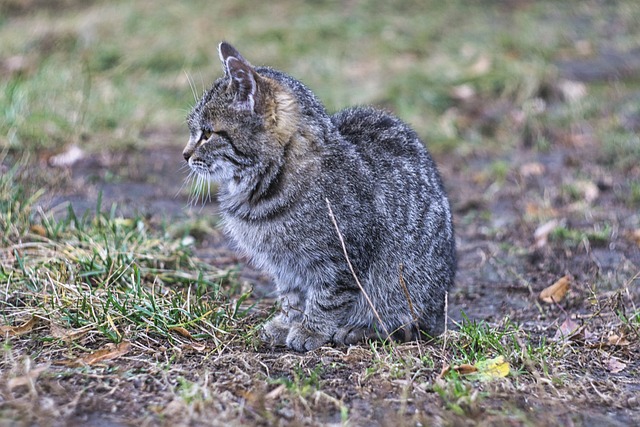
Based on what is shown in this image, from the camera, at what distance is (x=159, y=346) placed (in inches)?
127

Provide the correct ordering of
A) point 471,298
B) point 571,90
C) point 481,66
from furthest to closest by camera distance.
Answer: point 481,66 < point 571,90 < point 471,298

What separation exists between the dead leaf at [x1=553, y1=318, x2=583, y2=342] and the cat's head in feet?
4.97

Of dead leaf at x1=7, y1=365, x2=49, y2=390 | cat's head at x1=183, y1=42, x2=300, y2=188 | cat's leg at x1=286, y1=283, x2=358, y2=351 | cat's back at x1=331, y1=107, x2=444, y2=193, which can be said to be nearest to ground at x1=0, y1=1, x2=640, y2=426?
dead leaf at x1=7, y1=365, x2=49, y2=390

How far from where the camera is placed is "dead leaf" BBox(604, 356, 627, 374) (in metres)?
3.28

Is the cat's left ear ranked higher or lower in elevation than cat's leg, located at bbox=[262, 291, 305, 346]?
higher

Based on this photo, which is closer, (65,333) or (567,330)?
(65,333)

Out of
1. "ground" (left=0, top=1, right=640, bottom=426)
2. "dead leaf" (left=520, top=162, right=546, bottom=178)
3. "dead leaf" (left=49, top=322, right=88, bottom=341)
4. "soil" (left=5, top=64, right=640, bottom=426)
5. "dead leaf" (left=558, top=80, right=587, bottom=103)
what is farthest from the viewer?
Answer: "dead leaf" (left=558, top=80, right=587, bottom=103)

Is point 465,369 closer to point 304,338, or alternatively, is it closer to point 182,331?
point 304,338

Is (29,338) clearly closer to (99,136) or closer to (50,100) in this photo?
(99,136)

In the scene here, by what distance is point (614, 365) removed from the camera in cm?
331

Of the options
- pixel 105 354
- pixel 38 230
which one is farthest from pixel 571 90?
pixel 105 354

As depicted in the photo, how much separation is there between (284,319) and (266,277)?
96 centimetres

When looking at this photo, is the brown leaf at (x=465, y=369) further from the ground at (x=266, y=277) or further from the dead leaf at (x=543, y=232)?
the dead leaf at (x=543, y=232)

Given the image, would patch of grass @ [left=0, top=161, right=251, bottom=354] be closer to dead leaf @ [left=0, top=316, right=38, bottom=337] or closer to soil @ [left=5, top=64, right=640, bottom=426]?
dead leaf @ [left=0, top=316, right=38, bottom=337]
